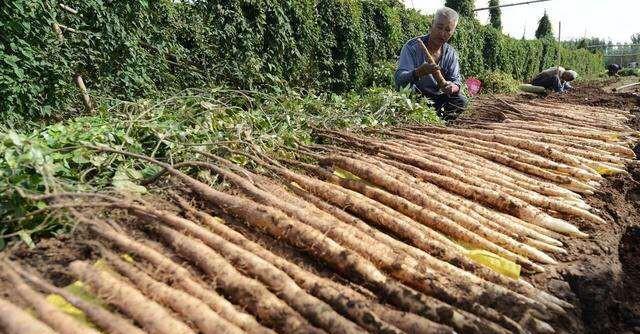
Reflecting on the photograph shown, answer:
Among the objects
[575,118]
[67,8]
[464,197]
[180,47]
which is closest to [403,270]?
[464,197]

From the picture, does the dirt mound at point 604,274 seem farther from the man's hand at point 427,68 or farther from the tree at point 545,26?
the tree at point 545,26

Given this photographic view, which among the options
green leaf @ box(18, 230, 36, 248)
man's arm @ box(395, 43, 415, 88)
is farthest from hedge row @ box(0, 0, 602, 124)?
green leaf @ box(18, 230, 36, 248)

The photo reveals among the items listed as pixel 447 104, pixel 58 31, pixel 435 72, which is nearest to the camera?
pixel 58 31

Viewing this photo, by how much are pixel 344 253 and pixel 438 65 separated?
176 inches

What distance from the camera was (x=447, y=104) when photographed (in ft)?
21.6

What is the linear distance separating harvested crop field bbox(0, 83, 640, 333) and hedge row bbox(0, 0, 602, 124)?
3.11 m

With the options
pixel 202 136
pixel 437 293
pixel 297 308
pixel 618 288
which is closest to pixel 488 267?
pixel 437 293

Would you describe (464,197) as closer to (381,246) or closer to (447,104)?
(381,246)

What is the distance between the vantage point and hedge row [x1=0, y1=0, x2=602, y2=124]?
15.5 ft

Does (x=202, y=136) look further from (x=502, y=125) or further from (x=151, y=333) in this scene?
(x=502, y=125)

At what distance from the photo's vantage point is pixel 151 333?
1497 mm

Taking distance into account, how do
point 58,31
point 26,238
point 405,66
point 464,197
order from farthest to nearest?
1. point 405,66
2. point 58,31
3. point 464,197
4. point 26,238

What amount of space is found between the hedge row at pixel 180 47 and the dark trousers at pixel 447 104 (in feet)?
9.17

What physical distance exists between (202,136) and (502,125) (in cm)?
385
